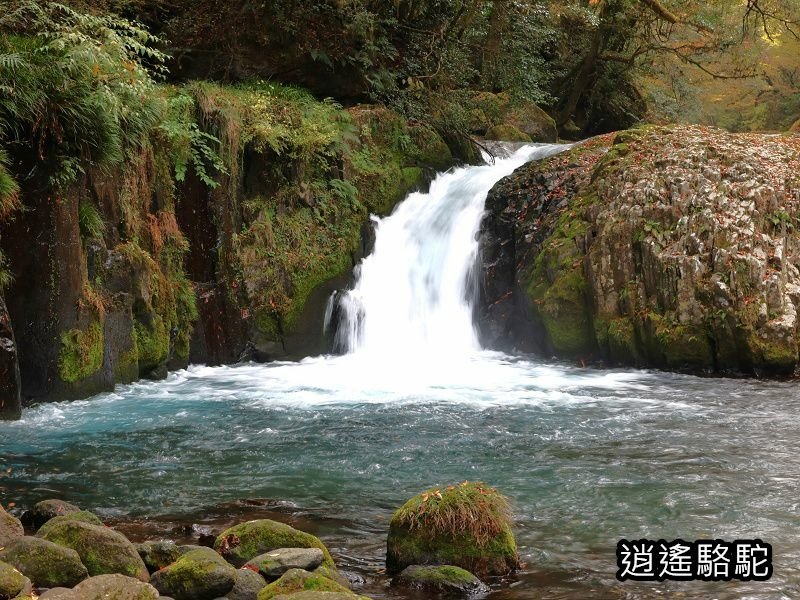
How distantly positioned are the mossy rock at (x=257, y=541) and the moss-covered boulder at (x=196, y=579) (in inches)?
18.1

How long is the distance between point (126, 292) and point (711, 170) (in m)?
8.35

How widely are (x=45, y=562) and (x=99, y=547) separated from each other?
30cm

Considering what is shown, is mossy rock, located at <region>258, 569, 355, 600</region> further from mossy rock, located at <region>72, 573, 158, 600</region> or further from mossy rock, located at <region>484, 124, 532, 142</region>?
mossy rock, located at <region>484, 124, 532, 142</region>

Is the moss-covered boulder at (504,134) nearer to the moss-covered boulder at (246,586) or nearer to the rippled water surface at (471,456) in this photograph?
the rippled water surface at (471,456)

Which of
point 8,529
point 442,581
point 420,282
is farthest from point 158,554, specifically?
point 420,282

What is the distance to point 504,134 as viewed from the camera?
59.3ft

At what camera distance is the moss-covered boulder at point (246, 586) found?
442 centimetres

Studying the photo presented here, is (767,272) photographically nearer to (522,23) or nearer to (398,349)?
(398,349)

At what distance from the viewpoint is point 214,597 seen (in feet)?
14.4

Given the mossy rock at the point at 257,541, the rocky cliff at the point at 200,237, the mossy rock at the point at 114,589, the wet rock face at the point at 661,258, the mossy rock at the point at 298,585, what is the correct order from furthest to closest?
the wet rock face at the point at 661,258
the rocky cliff at the point at 200,237
the mossy rock at the point at 257,541
the mossy rock at the point at 298,585
the mossy rock at the point at 114,589

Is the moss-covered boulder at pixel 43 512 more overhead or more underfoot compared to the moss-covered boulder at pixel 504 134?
more underfoot

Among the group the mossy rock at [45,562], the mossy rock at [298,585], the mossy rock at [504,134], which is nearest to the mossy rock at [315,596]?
the mossy rock at [298,585]

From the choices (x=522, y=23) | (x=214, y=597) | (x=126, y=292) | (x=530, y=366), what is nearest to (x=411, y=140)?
(x=522, y=23)

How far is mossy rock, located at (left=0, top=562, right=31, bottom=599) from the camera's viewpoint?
3.95 metres
